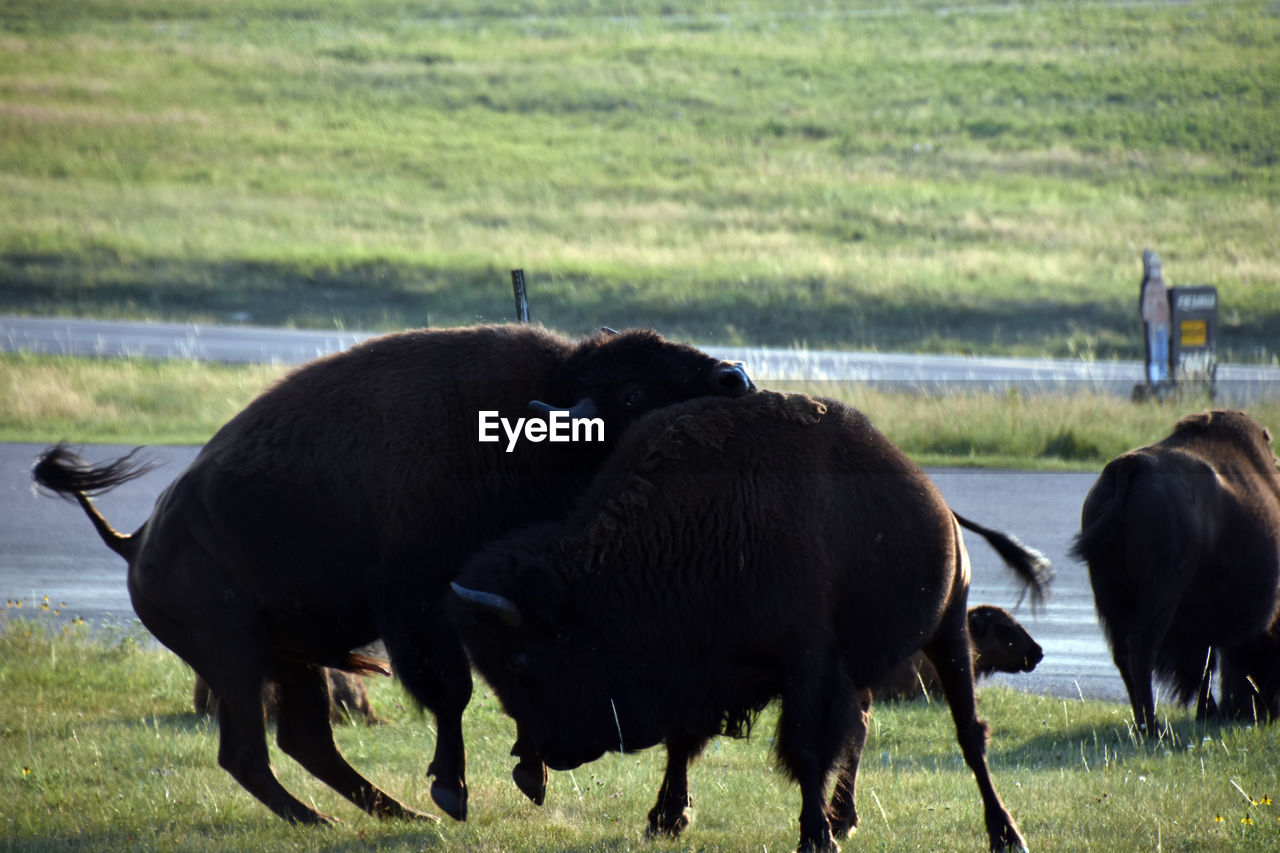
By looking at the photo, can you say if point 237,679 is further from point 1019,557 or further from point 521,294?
point 1019,557

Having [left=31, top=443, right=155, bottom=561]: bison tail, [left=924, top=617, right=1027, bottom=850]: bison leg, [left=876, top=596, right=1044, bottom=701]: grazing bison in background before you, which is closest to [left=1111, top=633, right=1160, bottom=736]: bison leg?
[left=876, top=596, right=1044, bottom=701]: grazing bison in background

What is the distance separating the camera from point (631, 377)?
609cm

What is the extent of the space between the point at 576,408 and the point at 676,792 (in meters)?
1.74

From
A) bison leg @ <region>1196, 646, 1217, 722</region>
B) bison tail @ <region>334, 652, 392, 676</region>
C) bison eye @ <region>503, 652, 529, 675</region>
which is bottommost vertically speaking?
bison leg @ <region>1196, 646, 1217, 722</region>

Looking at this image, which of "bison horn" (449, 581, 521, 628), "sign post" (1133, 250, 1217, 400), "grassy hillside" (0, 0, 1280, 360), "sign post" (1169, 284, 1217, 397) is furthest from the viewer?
"grassy hillside" (0, 0, 1280, 360)

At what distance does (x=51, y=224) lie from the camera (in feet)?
127

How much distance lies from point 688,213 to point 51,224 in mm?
19430

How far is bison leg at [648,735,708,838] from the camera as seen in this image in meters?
5.67

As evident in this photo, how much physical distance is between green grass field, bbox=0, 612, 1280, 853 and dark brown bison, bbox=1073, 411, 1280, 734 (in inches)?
14.9

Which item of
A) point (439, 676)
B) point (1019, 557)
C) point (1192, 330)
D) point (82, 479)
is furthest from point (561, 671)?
point (1192, 330)

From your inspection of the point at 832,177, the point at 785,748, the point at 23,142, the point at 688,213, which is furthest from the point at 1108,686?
the point at 23,142

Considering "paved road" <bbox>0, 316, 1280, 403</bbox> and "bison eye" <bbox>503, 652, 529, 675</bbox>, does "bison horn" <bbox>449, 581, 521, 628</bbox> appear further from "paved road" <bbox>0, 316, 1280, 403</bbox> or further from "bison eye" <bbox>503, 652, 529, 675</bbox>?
"paved road" <bbox>0, 316, 1280, 403</bbox>

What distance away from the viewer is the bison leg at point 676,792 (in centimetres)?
567

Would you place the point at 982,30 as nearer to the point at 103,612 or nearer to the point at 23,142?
the point at 23,142
